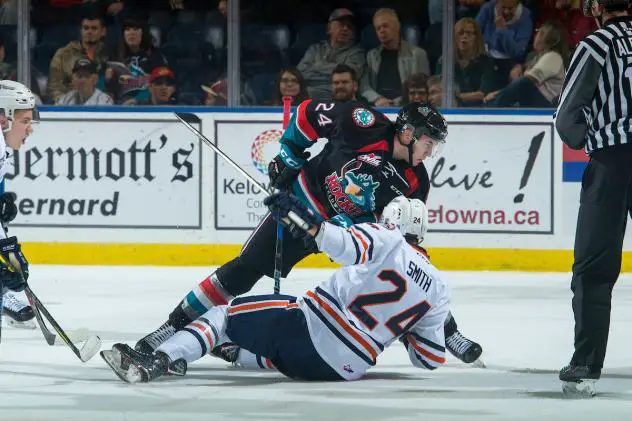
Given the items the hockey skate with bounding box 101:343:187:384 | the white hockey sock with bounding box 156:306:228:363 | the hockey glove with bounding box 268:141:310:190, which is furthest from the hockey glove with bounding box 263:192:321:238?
the hockey glove with bounding box 268:141:310:190

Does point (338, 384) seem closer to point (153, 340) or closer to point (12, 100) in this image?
point (153, 340)

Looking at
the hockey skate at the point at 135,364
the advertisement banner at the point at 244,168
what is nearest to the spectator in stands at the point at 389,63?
the advertisement banner at the point at 244,168

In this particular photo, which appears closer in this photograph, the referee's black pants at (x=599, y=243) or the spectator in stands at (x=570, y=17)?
the referee's black pants at (x=599, y=243)

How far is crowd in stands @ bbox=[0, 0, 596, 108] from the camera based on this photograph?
8117 mm

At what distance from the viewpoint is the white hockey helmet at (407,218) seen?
4.12 m

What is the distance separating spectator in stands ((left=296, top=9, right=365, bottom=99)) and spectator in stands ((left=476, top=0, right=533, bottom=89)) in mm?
732

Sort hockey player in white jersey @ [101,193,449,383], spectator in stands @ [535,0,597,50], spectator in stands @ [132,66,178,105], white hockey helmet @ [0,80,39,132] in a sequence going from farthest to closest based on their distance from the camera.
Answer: spectator in stands @ [132,66,178,105] → spectator in stands @ [535,0,597,50] → white hockey helmet @ [0,80,39,132] → hockey player in white jersey @ [101,193,449,383]

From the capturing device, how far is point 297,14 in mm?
8336

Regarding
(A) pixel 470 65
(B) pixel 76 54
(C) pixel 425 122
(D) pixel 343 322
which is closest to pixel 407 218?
(D) pixel 343 322

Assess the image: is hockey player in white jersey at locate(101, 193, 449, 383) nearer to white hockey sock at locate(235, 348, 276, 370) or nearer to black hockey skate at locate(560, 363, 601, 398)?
white hockey sock at locate(235, 348, 276, 370)

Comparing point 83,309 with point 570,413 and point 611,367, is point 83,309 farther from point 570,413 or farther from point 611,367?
point 570,413

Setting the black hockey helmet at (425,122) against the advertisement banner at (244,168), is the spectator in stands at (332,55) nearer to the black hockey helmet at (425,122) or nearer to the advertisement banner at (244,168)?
the advertisement banner at (244,168)

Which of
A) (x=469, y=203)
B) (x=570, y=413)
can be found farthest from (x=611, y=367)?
(x=469, y=203)

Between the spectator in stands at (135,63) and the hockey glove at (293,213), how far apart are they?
4669 millimetres
